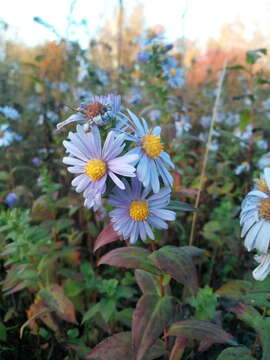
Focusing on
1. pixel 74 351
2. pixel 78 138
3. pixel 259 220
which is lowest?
pixel 74 351

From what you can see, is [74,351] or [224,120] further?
[224,120]

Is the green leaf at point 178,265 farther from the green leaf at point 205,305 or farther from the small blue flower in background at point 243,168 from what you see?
the small blue flower in background at point 243,168

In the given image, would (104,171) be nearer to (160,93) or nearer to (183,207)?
(183,207)

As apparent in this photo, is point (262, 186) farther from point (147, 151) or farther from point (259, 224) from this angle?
point (147, 151)

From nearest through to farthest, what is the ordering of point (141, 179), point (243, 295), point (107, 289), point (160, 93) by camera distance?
point (141, 179) → point (243, 295) → point (107, 289) → point (160, 93)

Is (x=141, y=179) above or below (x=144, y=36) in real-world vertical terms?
below

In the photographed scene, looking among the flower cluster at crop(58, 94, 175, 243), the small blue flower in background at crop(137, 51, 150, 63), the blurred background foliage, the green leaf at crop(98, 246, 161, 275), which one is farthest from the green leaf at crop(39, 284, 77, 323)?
the small blue flower in background at crop(137, 51, 150, 63)

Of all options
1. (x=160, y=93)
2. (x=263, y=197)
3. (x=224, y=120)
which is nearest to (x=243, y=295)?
(x=263, y=197)

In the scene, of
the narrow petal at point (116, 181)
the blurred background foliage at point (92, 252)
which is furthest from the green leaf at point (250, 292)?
the narrow petal at point (116, 181)
